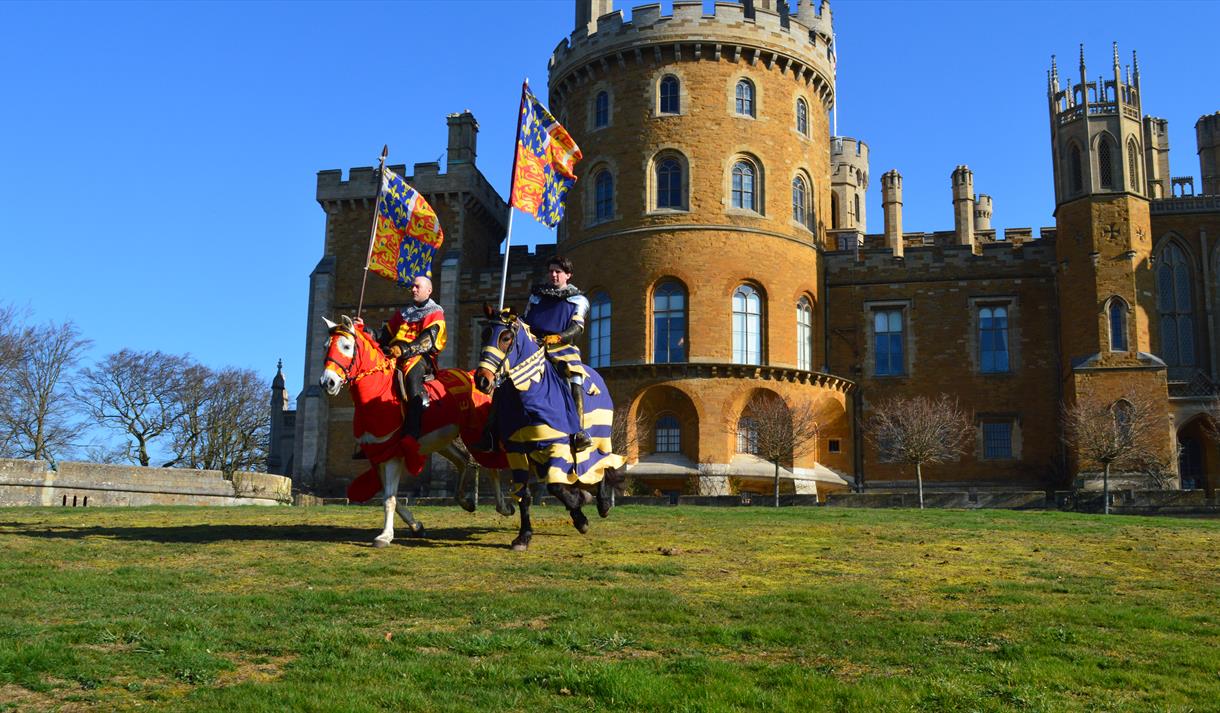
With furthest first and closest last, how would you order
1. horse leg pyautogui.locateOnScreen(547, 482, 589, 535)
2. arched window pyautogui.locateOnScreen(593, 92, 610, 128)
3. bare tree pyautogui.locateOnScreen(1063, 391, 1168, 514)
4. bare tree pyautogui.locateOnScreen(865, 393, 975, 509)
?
arched window pyautogui.locateOnScreen(593, 92, 610, 128) < bare tree pyautogui.locateOnScreen(865, 393, 975, 509) < bare tree pyautogui.locateOnScreen(1063, 391, 1168, 514) < horse leg pyautogui.locateOnScreen(547, 482, 589, 535)

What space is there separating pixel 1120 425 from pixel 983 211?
83.2ft

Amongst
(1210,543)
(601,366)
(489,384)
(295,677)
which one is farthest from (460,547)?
(601,366)

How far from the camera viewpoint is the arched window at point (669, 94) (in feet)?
133

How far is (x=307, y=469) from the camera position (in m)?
45.9

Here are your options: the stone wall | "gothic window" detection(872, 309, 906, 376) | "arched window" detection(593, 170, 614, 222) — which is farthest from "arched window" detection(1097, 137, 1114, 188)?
the stone wall

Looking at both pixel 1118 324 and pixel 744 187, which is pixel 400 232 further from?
pixel 1118 324

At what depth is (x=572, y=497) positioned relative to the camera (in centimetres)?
1546

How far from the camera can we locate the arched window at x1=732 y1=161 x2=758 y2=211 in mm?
40188

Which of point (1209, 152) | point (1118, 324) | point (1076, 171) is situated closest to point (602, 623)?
point (1118, 324)

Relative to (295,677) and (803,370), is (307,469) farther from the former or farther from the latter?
(295,677)

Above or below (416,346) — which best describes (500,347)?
below

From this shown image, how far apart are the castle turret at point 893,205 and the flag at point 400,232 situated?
2731cm

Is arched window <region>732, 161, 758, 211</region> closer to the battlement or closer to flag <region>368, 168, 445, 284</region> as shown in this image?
the battlement

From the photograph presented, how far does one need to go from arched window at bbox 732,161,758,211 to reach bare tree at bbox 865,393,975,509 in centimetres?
809
